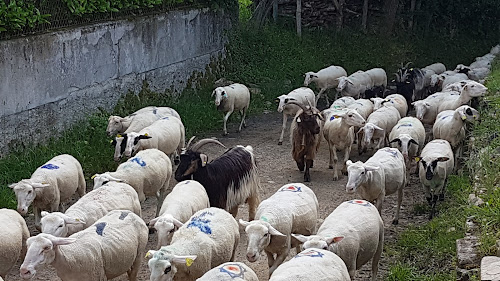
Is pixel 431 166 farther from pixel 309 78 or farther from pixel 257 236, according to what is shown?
pixel 309 78

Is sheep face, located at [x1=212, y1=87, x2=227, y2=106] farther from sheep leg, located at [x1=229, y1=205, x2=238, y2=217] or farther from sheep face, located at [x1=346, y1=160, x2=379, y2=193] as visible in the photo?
sheep face, located at [x1=346, y1=160, x2=379, y2=193]

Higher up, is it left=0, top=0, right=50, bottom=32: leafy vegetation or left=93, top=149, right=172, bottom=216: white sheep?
left=0, top=0, right=50, bottom=32: leafy vegetation

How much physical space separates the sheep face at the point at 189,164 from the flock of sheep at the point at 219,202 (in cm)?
2

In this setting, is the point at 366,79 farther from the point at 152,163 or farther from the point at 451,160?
the point at 152,163

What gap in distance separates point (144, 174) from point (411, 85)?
8806 mm

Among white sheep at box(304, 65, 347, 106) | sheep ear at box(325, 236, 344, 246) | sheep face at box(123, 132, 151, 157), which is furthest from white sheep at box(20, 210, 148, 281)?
white sheep at box(304, 65, 347, 106)

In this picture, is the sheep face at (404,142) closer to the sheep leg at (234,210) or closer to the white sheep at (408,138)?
the white sheep at (408,138)

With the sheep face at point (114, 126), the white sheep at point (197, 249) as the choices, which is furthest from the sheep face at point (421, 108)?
the white sheep at point (197, 249)

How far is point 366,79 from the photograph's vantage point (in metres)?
15.8

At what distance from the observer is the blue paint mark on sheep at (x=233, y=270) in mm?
5160

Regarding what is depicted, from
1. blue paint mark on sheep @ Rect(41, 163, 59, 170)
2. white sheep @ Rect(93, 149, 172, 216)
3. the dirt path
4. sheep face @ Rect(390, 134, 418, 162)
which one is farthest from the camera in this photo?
sheep face @ Rect(390, 134, 418, 162)

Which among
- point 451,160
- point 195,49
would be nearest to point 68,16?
point 195,49

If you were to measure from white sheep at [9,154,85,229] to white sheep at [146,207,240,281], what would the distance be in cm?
254

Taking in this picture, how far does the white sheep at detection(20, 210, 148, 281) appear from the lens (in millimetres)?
5695
